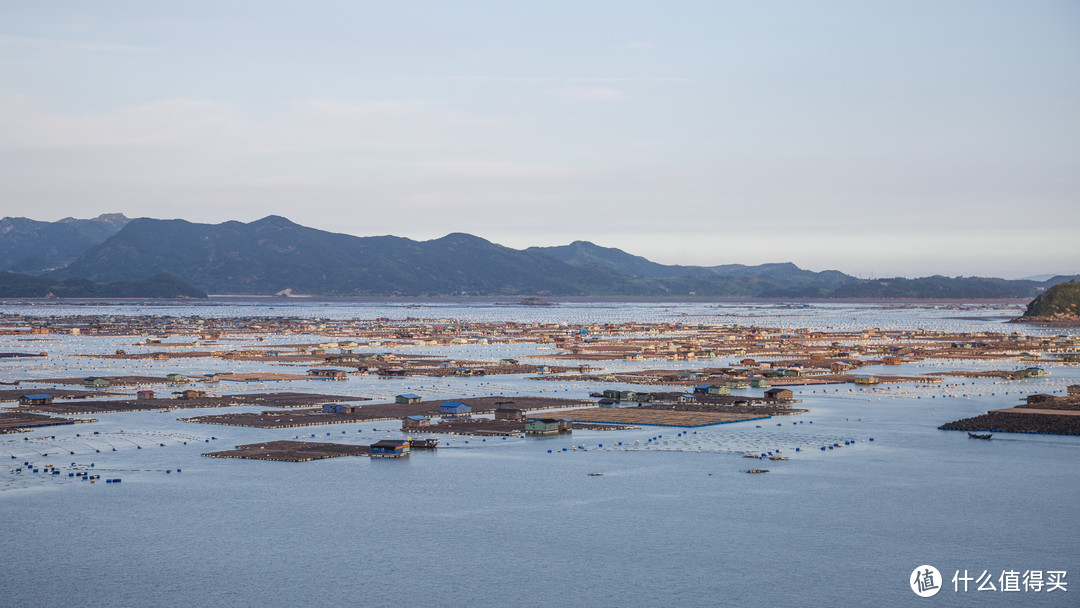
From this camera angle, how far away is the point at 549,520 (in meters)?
49.3

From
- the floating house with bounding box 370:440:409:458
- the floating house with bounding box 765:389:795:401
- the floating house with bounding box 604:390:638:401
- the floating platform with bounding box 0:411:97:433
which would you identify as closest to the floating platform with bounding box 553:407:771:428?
the floating house with bounding box 604:390:638:401

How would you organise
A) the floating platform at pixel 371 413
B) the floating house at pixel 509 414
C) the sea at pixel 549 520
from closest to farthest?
the sea at pixel 549 520 < the floating platform at pixel 371 413 < the floating house at pixel 509 414

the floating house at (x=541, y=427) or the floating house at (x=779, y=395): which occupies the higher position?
the floating house at (x=779, y=395)

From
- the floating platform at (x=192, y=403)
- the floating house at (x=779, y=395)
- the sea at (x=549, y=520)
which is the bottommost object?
the sea at (x=549, y=520)

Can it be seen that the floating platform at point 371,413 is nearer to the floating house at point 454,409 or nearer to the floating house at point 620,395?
the floating house at point 454,409

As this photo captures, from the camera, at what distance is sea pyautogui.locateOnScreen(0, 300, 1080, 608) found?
3972 centimetres

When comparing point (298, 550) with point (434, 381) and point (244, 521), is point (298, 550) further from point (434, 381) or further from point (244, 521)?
point (434, 381)

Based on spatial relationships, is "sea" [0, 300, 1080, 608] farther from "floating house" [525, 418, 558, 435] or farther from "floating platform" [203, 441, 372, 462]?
"floating platform" [203, 441, 372, 462]

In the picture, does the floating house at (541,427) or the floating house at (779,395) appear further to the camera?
the floating house at (779,395)

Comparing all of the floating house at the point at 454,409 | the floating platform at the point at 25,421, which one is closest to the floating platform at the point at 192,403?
the floating platform at the point at 25,421

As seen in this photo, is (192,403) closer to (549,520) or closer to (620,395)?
(620,395)

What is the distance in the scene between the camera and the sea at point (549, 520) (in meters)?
39.7

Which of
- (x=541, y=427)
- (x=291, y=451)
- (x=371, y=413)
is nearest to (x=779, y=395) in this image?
(x=541, y=427)

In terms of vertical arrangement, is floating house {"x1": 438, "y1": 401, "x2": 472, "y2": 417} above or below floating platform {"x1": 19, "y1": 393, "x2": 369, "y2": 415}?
above
